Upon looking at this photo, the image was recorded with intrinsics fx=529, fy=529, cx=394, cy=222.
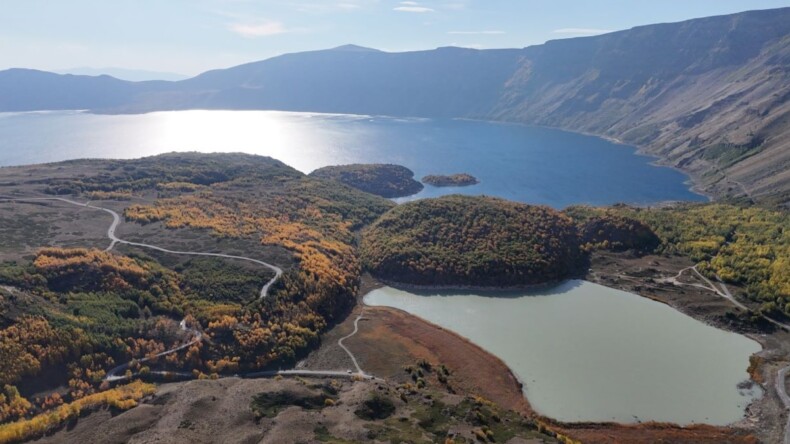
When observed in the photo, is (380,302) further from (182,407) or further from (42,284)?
(42,284)

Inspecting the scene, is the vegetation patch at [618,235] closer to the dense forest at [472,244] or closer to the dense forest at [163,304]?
the dense forest at [472,244]

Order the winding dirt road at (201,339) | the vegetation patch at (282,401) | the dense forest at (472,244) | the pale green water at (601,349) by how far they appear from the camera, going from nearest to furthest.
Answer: the vegetation patch at (282,401), the pale green water at (601,349), the winding dirt road at (201,339), the dense forest at (472,244)

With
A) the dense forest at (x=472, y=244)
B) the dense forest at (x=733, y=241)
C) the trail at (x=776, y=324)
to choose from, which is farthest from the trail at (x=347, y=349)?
the dense forest at (x=733, y=241)

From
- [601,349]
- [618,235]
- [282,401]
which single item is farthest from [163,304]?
[618,235]

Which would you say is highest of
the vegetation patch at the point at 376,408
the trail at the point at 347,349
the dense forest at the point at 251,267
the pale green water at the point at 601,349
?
the dense forest at the point at 251,267

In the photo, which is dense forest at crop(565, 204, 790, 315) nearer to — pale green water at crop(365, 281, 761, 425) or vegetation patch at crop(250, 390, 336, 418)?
pale green water at crop(365, 281, 761, 425)

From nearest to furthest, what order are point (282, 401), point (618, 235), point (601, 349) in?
point (282, 401) < point (601, 349) < point (618, 235)

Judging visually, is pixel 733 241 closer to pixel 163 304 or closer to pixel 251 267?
pixel 251 267
